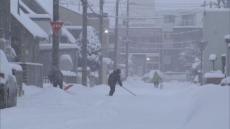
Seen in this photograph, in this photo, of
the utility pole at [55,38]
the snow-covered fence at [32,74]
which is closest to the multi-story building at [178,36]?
the snow-covered fence at [32,74]

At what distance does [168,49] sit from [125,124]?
9647 cm

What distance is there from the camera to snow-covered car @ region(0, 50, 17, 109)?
18688 millimetres

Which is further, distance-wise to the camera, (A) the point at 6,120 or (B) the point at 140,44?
(B) the point at 140,44

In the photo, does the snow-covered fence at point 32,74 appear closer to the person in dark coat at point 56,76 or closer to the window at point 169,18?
the person in dark coat at point 56,76

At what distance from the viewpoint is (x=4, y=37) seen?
27562mm

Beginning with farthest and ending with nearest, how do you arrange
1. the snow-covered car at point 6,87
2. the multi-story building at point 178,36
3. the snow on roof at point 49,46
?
the multi-story building at point 178,36 < the snow on roof at point 49,46 < the snow-covered car at point 6,87

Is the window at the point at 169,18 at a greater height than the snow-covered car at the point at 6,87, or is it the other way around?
the window at the point at 169,18

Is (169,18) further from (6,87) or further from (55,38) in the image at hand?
(6,87)

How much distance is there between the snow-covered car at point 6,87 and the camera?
736 inches

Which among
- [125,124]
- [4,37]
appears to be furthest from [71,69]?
[125,124]

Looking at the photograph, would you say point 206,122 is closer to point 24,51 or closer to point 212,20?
point 24,51

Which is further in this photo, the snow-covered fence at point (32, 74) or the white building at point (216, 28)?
the white building at point (216, 28)

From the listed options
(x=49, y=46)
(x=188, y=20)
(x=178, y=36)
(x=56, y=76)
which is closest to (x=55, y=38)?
(x=56, y=76)

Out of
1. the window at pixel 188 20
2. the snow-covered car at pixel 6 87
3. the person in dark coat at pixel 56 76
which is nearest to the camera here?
the snow-covered car at pixel 6 87
